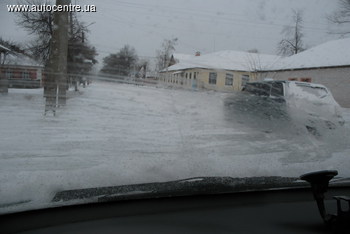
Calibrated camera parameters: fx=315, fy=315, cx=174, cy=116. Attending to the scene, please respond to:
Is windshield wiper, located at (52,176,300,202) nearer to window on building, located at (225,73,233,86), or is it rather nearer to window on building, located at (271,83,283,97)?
window on building, located at (271,83,283,97)

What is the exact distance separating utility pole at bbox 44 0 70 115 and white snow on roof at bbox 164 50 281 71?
149 centimetres

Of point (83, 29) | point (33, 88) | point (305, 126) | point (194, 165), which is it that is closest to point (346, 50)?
point (305, 126)

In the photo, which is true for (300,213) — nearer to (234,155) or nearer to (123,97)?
(234,155)

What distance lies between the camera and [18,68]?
155 inches

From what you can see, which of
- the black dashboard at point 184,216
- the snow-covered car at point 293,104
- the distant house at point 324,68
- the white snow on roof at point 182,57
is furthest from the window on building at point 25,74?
the distant house at point 324,68

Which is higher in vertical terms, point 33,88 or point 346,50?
point 346,50

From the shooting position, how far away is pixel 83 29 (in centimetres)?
418

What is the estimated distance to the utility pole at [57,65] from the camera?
4.02 meters

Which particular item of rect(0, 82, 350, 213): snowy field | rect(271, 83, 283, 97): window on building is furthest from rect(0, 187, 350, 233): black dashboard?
rect(271, 83, 283, 97): window on building

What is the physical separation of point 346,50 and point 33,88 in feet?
15.0

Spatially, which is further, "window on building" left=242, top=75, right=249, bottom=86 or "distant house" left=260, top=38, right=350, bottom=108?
"window on building" left=242, top=75, right=249, bottom=86

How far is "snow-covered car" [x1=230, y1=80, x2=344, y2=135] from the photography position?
466cm

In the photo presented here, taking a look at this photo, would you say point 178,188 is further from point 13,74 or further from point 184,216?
point 13,74

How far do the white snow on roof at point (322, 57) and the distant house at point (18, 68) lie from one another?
340 cm
